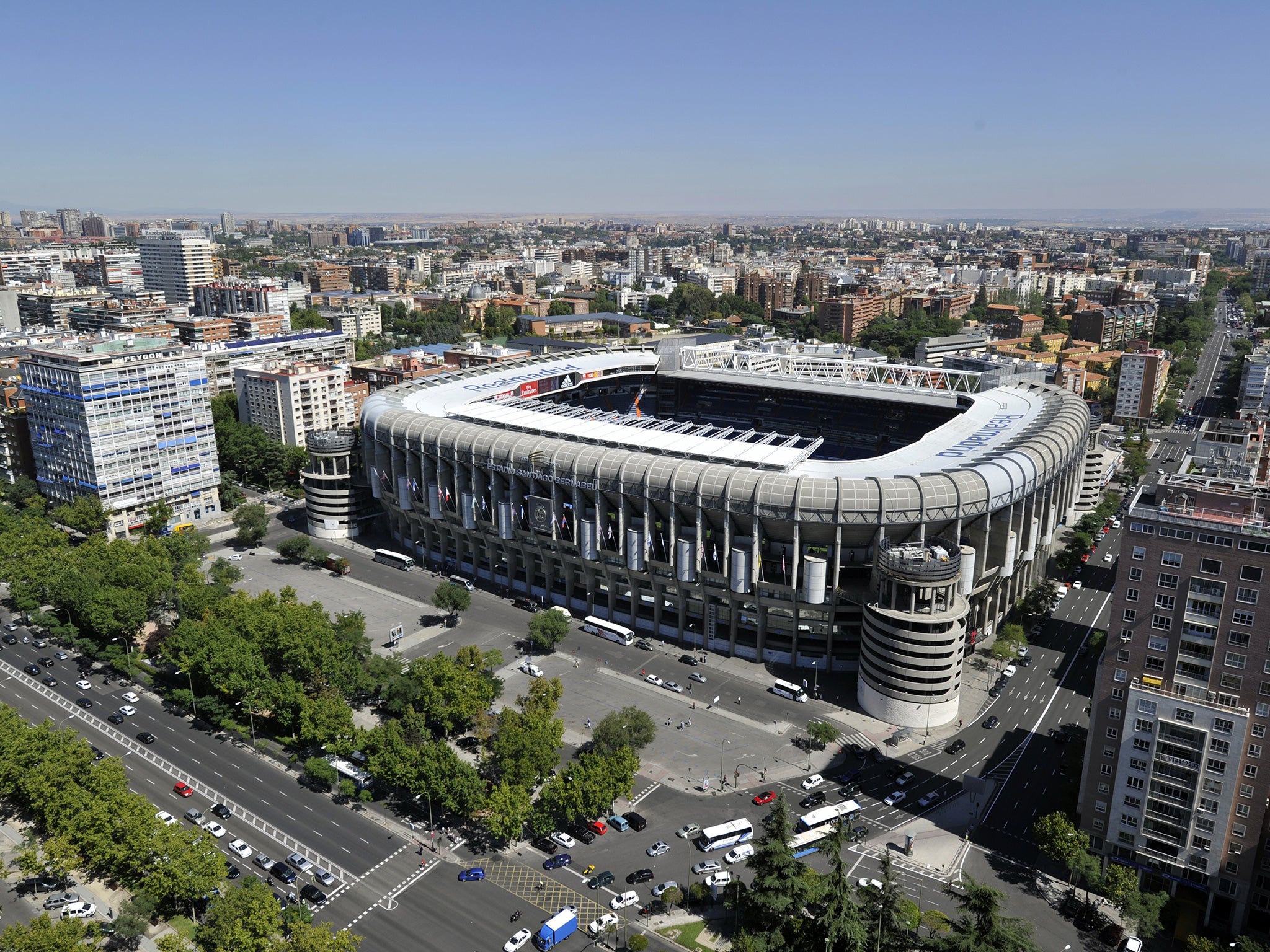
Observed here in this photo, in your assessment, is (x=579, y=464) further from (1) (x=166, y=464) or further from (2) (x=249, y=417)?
(2) (x=249, y=417)

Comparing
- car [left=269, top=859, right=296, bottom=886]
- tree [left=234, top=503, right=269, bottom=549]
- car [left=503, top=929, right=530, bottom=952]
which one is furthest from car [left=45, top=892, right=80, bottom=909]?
tree [left=234, top=503, right=269, bottom=549]

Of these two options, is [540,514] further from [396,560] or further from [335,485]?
[335,485]

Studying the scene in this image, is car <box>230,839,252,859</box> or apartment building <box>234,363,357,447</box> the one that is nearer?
car <box>230,839,252,859</box>

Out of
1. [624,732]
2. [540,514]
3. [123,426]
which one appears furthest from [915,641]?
[123,426]

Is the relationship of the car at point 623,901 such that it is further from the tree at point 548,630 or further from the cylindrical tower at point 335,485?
the cylindrical tower at point 335,485

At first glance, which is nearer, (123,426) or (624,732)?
(624,732)

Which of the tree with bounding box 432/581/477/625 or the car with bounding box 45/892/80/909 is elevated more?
the tree with bounding box 432/581/477/625

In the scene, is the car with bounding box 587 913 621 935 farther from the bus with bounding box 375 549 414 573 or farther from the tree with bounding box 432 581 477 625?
the bus with bounding box 375 549 414 573

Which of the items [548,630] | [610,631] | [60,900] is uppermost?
[548,630]
